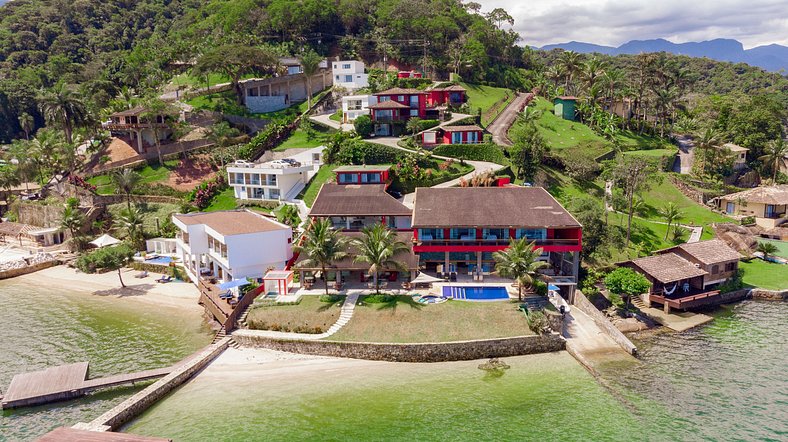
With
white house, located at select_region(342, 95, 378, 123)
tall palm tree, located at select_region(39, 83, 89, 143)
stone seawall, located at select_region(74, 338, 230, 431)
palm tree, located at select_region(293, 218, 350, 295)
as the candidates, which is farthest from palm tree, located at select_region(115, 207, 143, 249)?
white house, located at select_region(342, 95, 378, 123)

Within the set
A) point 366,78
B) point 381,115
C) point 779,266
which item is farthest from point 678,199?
point 366,78

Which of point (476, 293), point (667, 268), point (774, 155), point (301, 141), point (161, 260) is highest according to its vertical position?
point (301, 141)

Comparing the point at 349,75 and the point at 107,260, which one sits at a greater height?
the point at 349,75

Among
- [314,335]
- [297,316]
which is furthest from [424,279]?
[297,316]

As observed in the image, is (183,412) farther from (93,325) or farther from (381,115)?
(381,115)

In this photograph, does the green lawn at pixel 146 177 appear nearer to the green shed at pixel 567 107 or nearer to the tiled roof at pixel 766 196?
the green shed at pixel 567 107

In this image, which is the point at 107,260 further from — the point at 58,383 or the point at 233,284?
the point at 58,383

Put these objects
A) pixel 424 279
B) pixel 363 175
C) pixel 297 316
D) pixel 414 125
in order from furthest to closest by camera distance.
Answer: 1. pixel 414 125
2. pixel 363 175
3. pixel 424 279
4. pixel 297 316

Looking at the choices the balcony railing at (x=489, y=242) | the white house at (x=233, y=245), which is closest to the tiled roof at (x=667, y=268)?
the balcony railing at (x=489, y=242)
